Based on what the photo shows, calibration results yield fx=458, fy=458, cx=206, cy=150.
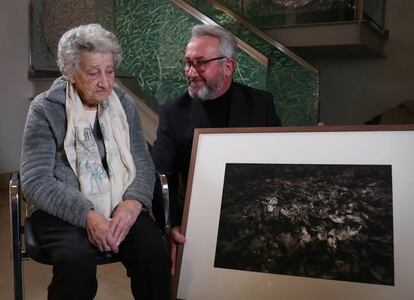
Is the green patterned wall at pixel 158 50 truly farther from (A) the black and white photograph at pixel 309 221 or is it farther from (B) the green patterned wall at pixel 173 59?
(A) the black and white photograph at pixel 309 221

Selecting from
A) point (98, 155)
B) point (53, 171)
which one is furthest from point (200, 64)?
point (53, 171)

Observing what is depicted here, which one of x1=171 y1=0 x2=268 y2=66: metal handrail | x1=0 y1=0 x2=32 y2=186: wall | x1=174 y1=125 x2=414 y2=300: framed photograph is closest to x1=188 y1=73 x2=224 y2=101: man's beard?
x1=174 y1=125 x2=414 y2=300: framed photograph

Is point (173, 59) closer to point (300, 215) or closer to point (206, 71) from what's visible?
point (206, 71)

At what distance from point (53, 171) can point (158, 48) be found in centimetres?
225

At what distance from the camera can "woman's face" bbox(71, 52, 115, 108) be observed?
1.65 metres

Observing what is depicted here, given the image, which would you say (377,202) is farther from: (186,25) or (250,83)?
(186,25)

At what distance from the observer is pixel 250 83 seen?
3.48 metres

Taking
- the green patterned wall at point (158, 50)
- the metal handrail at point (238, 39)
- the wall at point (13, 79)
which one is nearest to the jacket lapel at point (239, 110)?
the green patterned wall at point (158, 50)

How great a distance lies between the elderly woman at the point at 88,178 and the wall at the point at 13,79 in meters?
3.10

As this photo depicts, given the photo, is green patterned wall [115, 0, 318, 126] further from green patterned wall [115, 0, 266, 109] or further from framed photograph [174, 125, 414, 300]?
framed photograph [174, 125, 414, 300]

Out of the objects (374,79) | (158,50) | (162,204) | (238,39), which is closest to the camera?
(162,204)

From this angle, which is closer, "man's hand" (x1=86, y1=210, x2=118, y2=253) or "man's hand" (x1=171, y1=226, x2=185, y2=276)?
"man's hand" (x1=86, y1=210, x2=118, y2=253)

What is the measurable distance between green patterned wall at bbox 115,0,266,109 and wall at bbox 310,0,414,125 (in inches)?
101

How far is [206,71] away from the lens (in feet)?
6.72
